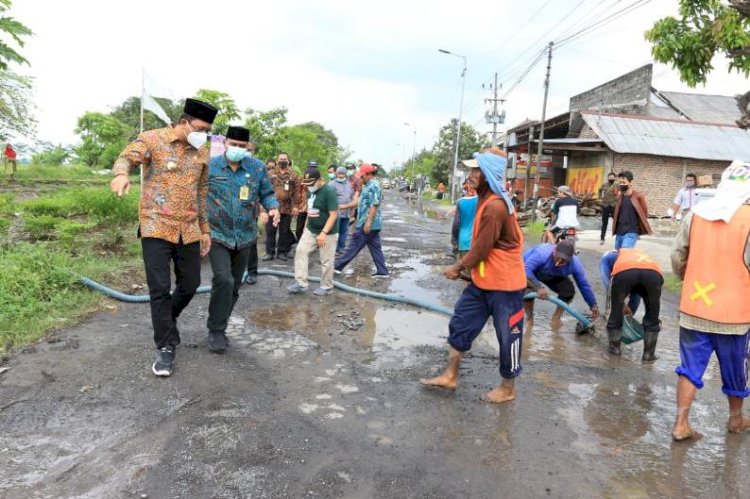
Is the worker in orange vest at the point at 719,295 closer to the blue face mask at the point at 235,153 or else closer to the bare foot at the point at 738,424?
the bare foot at the point at 738,424

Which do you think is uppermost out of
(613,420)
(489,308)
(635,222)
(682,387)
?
(635,222)

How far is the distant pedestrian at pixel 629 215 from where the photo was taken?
320 inches

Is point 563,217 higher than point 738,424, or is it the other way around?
point 563,217

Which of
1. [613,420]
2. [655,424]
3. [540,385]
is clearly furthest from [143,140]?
[655,424]

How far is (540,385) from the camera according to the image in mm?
4379

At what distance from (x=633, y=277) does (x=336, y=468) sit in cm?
350

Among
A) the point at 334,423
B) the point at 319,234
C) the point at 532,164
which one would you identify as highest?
the point at 532,164

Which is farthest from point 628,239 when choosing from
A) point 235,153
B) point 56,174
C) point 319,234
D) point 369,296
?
point 56,174

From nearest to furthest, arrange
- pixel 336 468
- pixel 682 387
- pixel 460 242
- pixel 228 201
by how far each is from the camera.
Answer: pixel 336 468, pixel 682 387, pixel 228 201, pixel 460 242

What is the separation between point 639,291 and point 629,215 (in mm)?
3426

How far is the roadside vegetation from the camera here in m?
4.77

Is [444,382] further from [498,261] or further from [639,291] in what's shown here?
[639,291]

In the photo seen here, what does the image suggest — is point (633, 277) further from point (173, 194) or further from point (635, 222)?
point (173, 194)

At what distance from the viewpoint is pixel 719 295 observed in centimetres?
337
